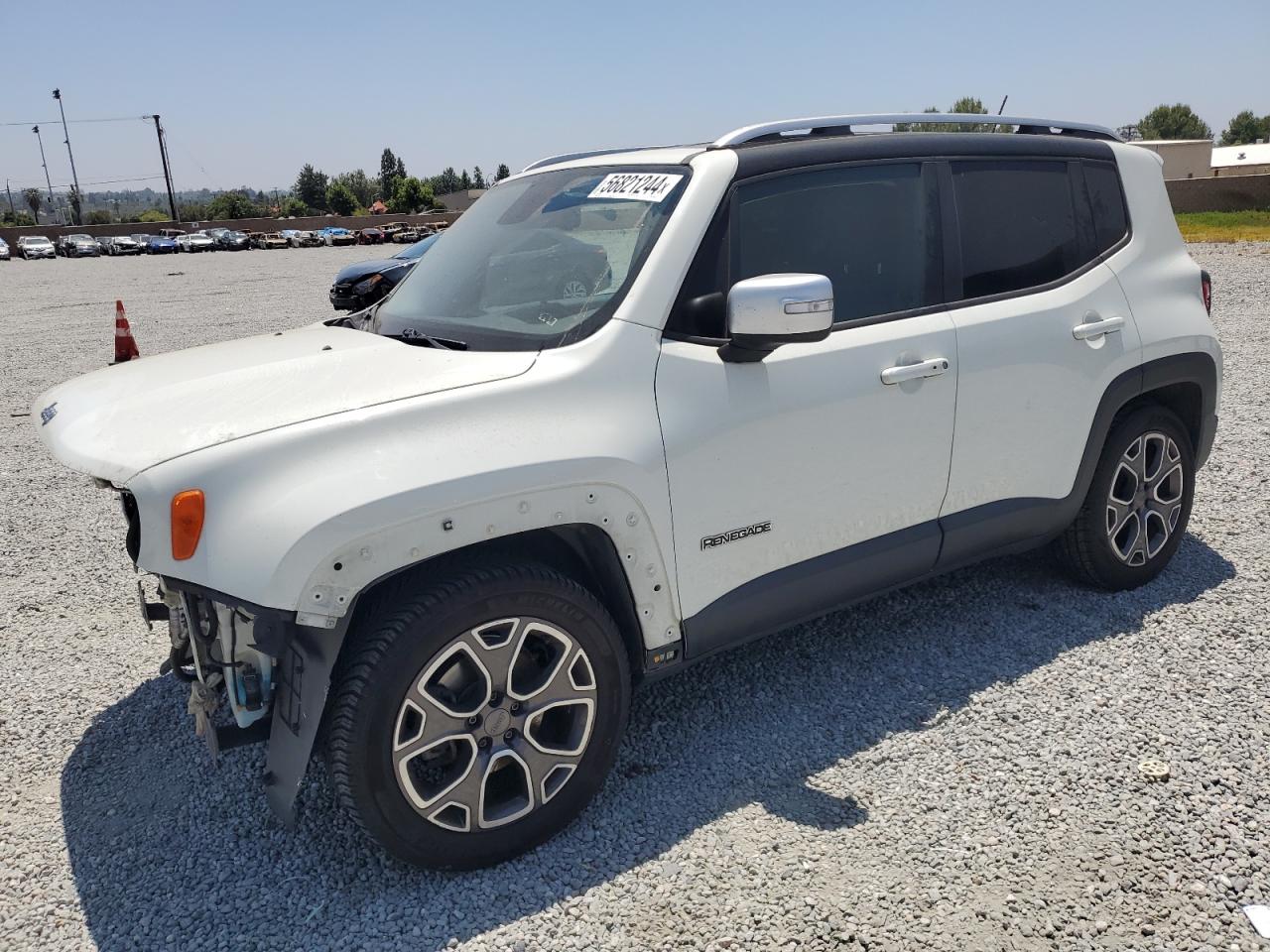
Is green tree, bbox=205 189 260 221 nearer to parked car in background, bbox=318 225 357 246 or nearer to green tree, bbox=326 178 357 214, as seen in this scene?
green tree, bbox=326 178 357 214

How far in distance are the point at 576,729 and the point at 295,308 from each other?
15549 millimetres

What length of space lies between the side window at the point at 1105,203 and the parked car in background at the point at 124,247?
57.3 meters

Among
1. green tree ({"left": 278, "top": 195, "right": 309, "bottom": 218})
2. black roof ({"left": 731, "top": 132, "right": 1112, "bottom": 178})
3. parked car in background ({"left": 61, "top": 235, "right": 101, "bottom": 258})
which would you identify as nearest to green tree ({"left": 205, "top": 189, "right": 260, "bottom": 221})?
green tree ({"left": 278, "top": 195, "right": 309, "bottom": 218})

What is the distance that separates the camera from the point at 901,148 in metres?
3.34

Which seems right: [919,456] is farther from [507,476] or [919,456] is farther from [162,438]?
[162,438]

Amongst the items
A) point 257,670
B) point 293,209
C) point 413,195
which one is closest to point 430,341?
point 257,670

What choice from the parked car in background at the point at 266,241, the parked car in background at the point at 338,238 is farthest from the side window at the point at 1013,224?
the parked car in background at the point at 266,241

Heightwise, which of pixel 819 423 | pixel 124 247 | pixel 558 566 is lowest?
pixel 558 566

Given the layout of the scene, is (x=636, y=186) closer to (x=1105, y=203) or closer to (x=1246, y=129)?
(x=1105, y=203)

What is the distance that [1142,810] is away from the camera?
280cm

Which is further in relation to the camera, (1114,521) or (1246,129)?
(1246,129)

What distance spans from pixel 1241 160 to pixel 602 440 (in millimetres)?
86378

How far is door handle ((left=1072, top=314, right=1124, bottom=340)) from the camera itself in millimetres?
3631

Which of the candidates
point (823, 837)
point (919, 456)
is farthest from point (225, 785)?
point (919, 456)
